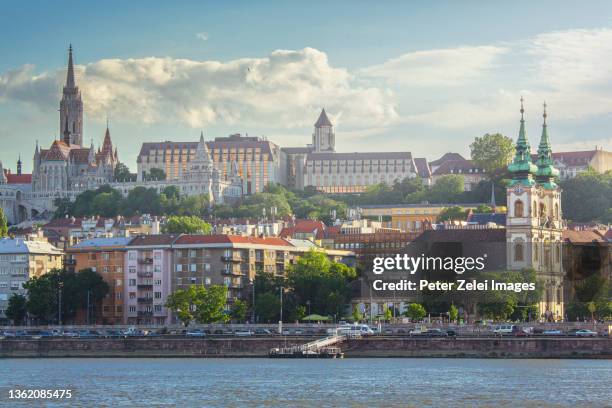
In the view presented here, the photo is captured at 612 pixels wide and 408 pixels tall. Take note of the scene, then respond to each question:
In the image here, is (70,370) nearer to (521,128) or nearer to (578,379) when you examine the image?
(578,379)

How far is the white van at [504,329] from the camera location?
10777 cm

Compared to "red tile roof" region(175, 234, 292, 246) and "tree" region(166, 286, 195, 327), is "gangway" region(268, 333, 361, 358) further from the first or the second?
"red tile roof" region(175, 234, 292, 246)

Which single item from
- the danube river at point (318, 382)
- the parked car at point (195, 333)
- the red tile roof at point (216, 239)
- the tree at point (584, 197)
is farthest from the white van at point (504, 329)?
the tree at point (584, 197)

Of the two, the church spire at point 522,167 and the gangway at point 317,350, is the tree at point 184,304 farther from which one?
the church spire at point 522,167

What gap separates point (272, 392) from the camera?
80.9m

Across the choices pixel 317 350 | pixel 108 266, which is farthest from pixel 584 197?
pixel 317 350

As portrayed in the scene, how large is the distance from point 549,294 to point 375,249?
30158mm

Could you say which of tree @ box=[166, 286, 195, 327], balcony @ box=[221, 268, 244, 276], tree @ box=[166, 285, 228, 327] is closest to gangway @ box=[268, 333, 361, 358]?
tree @ box=[166, 285, 228, 327]

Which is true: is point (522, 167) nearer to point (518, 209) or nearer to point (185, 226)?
point (518, 209)

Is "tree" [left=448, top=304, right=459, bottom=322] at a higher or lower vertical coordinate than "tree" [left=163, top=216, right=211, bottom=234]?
lower

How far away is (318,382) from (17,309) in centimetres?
4954

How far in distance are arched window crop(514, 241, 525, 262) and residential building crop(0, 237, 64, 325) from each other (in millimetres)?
34380

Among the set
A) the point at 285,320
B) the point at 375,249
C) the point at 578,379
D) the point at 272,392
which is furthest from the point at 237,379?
the point at 375,249

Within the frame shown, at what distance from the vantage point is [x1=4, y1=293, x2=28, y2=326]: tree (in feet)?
431
